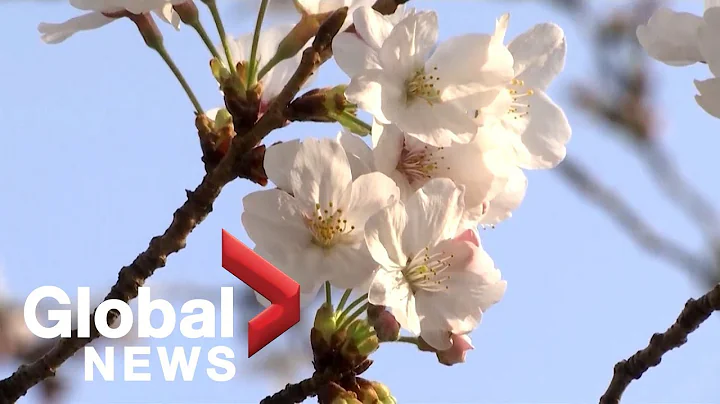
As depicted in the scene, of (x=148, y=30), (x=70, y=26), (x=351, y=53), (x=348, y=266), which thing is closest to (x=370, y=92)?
(x=351, y=53)

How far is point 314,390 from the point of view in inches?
58.2

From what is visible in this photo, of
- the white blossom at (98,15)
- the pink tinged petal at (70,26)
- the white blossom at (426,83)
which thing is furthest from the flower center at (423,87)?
the pink tinged petal at (70,26)

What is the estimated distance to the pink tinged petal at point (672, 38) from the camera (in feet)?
3.96

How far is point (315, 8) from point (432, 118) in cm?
25

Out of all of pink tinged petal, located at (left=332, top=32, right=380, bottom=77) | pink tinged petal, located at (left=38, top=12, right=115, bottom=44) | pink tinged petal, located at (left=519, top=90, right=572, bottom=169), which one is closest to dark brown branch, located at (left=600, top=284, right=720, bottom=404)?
pink tinged petal, located at (left=519, top=90, right=572, bottom=169)

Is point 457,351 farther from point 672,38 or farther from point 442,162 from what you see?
point 672,38

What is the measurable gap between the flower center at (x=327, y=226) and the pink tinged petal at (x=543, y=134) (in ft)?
0.93

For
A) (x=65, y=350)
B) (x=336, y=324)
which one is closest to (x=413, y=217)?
(x=336, y=324)

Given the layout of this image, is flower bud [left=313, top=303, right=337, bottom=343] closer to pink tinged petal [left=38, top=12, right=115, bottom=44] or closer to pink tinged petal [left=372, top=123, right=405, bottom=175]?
pink tinged petal [left=372, top=123, right=405, bottom=175]

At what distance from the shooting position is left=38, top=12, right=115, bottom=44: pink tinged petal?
4.56 feet

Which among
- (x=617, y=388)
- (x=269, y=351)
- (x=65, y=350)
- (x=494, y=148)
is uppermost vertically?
(x=269, y=351)

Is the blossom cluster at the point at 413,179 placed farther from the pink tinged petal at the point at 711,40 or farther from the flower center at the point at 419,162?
the pink tinged petal at the point at 711,40

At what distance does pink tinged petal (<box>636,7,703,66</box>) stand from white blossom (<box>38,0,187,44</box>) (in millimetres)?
641

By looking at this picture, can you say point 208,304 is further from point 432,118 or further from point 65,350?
point 432,118
